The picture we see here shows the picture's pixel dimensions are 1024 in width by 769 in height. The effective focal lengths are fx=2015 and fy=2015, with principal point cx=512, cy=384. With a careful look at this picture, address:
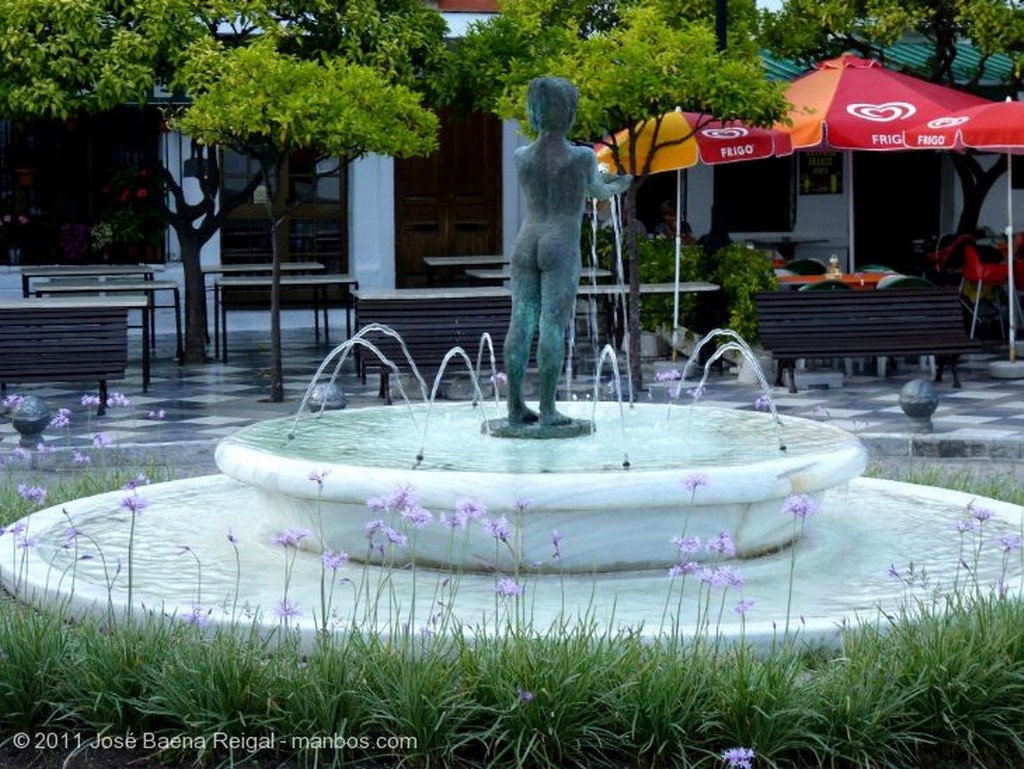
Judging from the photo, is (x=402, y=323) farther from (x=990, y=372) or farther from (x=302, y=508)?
(x=302, y=508)

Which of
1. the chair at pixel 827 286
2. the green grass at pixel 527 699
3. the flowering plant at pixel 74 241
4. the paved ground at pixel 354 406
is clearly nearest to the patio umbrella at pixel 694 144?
the chair at pixel 827 286

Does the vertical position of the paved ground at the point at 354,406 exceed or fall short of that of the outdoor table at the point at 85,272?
it falls short

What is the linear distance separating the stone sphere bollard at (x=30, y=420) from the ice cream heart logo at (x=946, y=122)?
8.24m

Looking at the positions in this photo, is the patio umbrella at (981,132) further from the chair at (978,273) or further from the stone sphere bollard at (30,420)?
the stone sphere bollard at (30,420)

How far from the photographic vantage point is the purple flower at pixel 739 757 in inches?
202

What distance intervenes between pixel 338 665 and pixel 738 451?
10.9ft

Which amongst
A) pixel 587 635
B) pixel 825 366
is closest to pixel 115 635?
pixel 587 635

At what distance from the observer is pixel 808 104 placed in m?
17.8

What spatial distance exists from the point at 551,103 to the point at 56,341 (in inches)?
282

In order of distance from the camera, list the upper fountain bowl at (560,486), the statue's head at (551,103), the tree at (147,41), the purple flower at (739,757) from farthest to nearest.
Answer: the tree at (147,41) → the statue's head at (551,103) → the upper fountain bowl at (560,486) → the purple flower at (739,757)

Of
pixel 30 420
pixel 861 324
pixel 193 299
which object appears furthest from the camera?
pixel 193 299

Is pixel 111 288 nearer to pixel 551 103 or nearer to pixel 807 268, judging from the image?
pixel 807 268

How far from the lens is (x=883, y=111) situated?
57.6 feet

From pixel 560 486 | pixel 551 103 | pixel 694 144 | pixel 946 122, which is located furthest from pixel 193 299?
pixel 560 486
